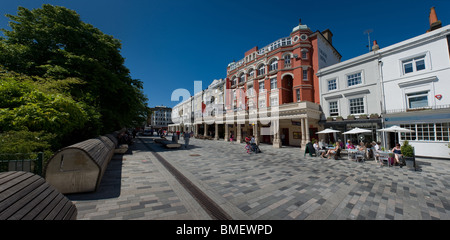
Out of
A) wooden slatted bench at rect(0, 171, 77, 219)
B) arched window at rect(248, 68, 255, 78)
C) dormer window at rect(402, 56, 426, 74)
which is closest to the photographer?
wooden slatted bench at rect(0, 171, 77, 219)

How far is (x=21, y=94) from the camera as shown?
7059mm

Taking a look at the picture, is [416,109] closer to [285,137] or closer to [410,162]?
[410,162]

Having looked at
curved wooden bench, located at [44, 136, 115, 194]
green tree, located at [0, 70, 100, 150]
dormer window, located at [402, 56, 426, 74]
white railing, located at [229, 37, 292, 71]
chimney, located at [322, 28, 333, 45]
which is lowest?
curved wooden bench, located at [44, 136, 115, 194]

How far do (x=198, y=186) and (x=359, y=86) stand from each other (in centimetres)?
1972

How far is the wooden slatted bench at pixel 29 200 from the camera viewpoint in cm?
168

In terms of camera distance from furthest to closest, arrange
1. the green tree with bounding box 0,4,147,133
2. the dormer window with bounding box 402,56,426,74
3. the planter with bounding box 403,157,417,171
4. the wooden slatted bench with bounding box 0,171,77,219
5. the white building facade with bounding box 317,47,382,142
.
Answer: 1. the white building facade with bounding box 317,47,382,142
2. the dormer window with bounding box 402,56,426,74
3. the green tree with bounding box 0,4,147,133
4. the planter with bounding box 403,157,417,171
5. the wooden slatted bench with bounding box 0,171,77,219

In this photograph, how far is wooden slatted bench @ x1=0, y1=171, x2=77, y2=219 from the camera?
5.52ft

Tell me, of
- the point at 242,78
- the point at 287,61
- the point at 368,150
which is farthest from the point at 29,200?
the point at 242,78

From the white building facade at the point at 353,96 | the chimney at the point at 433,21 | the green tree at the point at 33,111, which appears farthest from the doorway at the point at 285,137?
the green tree at the point at 33,111

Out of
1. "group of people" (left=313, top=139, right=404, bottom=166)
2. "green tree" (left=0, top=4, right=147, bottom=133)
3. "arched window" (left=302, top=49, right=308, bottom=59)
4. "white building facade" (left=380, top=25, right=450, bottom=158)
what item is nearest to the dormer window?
"white building facade" (left=380, top=25, right=450, bottom=158)

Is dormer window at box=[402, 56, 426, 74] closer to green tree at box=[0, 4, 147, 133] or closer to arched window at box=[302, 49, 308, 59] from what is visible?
arched window at box=[302, 49, 308, 59]
